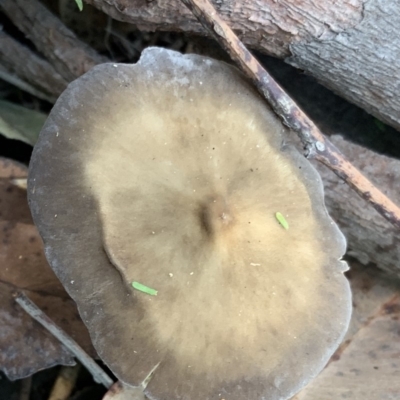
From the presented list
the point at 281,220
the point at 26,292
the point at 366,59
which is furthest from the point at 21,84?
the point at 366,59

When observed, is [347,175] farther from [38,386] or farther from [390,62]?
[38,386]

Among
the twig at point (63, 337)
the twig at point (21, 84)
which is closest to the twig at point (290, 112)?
the twig at point (21, 84)

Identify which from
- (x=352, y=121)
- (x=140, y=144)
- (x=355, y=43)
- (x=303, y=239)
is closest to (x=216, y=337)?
(x=303, y=239)

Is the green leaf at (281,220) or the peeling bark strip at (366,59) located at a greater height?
the peeling bark strip at (366,59)

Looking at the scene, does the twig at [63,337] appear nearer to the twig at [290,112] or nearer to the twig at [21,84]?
the twig at [21,84]

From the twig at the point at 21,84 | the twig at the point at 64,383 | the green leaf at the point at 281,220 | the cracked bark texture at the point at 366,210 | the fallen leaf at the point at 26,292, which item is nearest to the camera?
the green leaf at the point at 281,220
